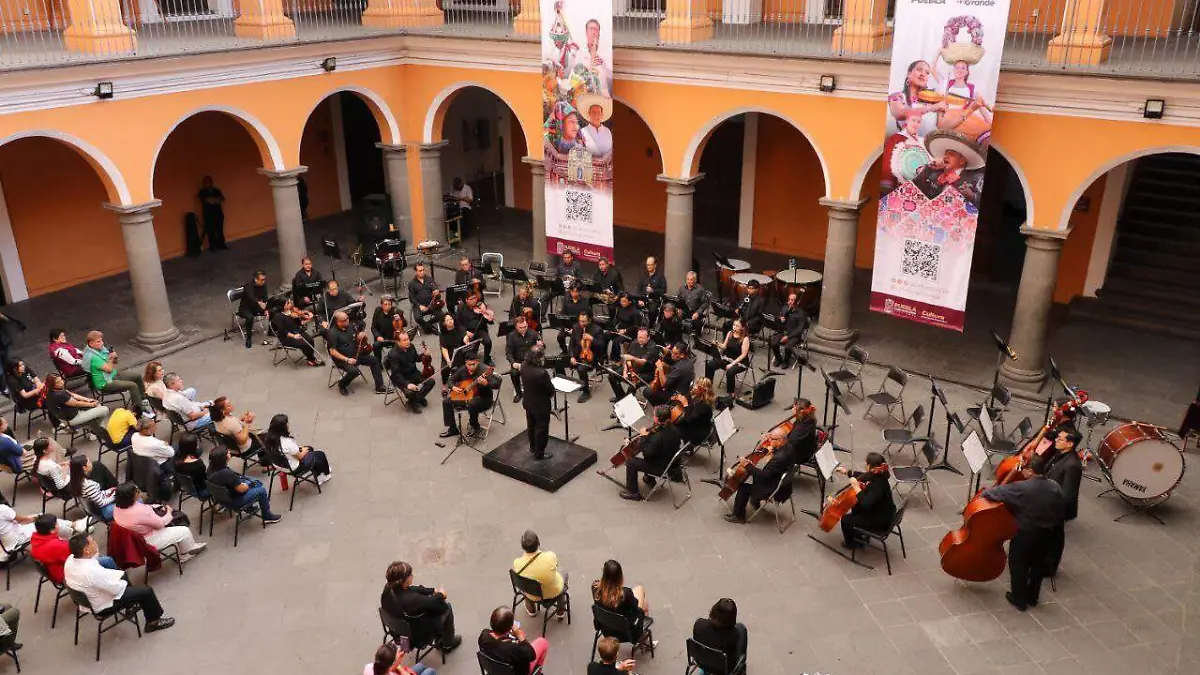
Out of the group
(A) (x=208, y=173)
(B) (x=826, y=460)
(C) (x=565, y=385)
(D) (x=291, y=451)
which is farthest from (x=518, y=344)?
(A) (x=208, y=173)

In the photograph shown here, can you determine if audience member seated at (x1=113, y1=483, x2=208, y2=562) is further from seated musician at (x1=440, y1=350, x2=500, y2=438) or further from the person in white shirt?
seated musician at (x1=440, y1=350, x2=500, y2=438)

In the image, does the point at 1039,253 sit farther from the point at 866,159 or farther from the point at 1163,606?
the point at 1163,606

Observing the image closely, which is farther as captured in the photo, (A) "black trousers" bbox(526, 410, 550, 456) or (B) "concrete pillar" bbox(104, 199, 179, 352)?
(B) "concrete pillar" bbox(104, 199, 179, 352)

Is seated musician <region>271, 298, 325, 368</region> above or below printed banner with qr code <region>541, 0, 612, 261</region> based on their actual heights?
below

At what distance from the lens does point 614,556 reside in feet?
34.1

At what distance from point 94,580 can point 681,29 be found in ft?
37.1

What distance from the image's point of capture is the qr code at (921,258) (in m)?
13.8

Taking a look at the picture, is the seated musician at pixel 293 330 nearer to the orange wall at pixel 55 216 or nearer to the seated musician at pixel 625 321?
the seated musician at pixel 625 321

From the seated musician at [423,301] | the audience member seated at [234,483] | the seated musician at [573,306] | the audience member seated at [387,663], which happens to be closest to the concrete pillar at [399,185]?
the seated musician at [423,301]

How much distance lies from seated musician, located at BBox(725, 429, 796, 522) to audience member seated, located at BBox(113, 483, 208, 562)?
5909 millimetres

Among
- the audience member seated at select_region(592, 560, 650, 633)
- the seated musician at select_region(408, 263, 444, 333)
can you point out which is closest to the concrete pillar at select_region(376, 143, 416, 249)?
the seated musician at select_region(408, 263, 444, 333)

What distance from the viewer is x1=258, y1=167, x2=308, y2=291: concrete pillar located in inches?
677

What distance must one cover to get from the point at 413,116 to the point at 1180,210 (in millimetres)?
14227

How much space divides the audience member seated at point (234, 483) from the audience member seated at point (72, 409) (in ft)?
8.79
